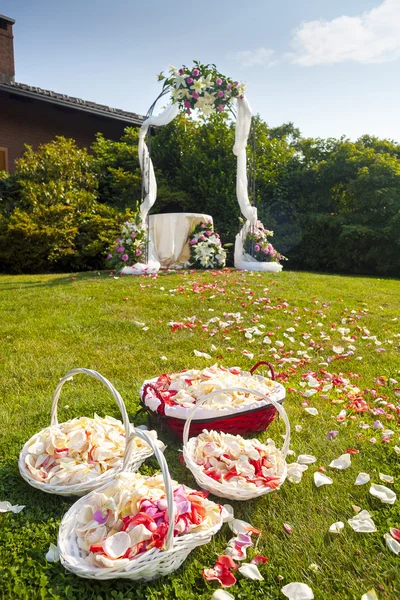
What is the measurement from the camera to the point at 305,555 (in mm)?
1508

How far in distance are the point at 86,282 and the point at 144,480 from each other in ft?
16.2

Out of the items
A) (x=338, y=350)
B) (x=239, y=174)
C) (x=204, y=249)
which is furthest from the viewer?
(x=239, y=174)

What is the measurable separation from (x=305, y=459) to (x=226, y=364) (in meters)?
1.40

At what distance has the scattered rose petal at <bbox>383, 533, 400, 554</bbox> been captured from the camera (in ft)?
4.94

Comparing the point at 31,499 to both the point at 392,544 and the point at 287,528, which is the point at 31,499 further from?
the point at 392,544

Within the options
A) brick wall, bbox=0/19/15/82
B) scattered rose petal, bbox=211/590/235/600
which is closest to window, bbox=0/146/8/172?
brick wall, bbox=0/19/15/82

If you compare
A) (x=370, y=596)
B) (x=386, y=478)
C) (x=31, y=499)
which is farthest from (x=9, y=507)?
(x=386, y=478)

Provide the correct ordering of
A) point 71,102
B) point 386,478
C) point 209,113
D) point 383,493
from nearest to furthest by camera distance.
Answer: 1. point 383,493
2. point 386,478
3. point 209,113
4. point 71,102

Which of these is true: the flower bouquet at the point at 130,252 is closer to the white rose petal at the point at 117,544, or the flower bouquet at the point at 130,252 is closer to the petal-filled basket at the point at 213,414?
the petal-filled basket at the point at 213,414

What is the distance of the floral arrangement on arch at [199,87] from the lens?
7.48 meters

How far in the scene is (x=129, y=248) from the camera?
289 inches

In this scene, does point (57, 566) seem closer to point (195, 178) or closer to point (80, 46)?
point (80, 46)

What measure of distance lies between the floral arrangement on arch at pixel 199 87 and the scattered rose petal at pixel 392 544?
284 inches

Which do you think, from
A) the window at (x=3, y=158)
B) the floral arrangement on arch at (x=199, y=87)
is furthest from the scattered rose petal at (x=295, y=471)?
the window at (x=3, y=158)
